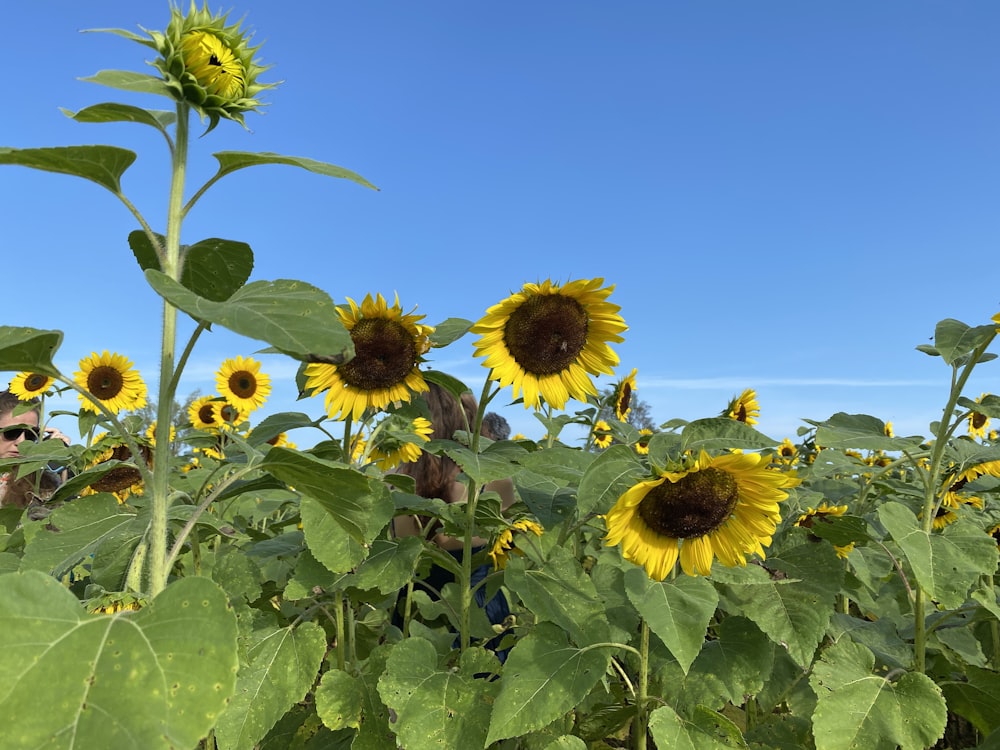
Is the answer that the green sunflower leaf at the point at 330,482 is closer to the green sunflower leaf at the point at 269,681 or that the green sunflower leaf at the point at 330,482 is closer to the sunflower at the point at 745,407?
the green sunflower leaf at the point at 269,681

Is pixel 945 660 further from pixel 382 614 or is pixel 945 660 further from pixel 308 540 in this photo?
pixel 308 540

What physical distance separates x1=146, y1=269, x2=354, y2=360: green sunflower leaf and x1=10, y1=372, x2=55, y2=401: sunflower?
3.83 metres

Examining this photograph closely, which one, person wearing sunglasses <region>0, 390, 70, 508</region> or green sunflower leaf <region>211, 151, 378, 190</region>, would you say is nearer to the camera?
green sunflower leaf <region>211, 151, 378, 190</region>

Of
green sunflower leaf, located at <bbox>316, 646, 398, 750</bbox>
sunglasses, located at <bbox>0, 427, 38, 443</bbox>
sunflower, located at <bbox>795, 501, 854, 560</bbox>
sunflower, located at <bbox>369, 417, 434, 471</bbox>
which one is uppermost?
sunglasses, located at <bbox>0, 427, 38, 443</bbox>

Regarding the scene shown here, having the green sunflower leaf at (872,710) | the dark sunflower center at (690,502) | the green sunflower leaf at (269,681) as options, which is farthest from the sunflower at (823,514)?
the green sunflower leaf at (269,681)

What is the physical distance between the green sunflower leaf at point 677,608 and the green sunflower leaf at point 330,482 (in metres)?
0.69

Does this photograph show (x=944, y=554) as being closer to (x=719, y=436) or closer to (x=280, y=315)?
(x=719, y=436)

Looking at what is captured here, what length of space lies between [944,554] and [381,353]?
1.64 metres

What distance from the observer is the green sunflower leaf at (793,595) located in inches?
80.8

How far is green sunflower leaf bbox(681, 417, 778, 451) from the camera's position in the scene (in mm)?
1942

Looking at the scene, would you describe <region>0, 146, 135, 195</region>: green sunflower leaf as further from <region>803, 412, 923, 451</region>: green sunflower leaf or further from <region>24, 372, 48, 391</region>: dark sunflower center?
<region>24, 372, 48, 391</region>: dark sunflower center

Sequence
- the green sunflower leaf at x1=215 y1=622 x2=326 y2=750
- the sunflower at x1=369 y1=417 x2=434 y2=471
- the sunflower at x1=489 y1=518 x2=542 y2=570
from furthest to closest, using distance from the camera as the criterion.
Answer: the sunflower at x1=489 y1=518 x2=542 y2=570 < the sunflower at x1=369 y1=417 x2=434 y2=471 < the green sunflower leaf at x1=215 y1=622 x2=326 y2=750

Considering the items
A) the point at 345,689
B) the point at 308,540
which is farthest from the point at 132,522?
the point at 345,689

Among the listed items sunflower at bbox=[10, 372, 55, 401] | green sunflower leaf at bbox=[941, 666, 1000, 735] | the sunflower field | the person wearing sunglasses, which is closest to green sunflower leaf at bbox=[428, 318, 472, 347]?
the sunflower field
